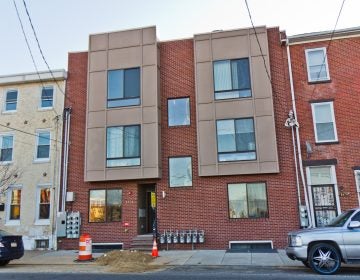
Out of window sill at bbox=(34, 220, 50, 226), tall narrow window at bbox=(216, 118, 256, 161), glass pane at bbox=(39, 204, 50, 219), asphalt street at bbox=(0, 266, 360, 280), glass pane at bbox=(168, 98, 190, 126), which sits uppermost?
glass pane at bbox=(168, 98, 190, 126)

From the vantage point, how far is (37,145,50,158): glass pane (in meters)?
19.2

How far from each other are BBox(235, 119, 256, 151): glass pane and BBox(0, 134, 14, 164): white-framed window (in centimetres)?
1181

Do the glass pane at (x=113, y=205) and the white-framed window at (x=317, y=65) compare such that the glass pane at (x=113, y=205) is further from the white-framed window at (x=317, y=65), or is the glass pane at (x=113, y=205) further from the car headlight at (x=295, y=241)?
the white-framed window at (x=317, y=65)

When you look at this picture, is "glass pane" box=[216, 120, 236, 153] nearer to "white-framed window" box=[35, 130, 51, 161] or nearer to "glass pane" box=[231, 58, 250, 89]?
"glass pane" box=[231, 58, 250, 89]

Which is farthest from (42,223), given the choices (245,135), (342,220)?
(342,220)

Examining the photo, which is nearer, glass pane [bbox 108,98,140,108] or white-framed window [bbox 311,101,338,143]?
white-framed window [bbox 311,101,338,143]

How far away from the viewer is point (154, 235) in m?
16.9

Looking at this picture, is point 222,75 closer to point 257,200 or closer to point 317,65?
point 317,65

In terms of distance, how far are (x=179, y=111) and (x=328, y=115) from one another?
23.0 ft

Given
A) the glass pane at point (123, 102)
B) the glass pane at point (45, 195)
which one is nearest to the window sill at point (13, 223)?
the glass pane at point (45, 195)

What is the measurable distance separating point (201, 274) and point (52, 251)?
9.41 meters

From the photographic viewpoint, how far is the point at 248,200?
1681 centimetres

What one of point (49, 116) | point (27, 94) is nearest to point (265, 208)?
point (49, 116)

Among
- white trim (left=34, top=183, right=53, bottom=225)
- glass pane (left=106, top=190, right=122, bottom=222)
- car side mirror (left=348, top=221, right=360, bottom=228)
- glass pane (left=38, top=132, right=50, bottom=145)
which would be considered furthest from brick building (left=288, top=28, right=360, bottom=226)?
glass pane (left=38, top=132, right=50, bottom=145)
